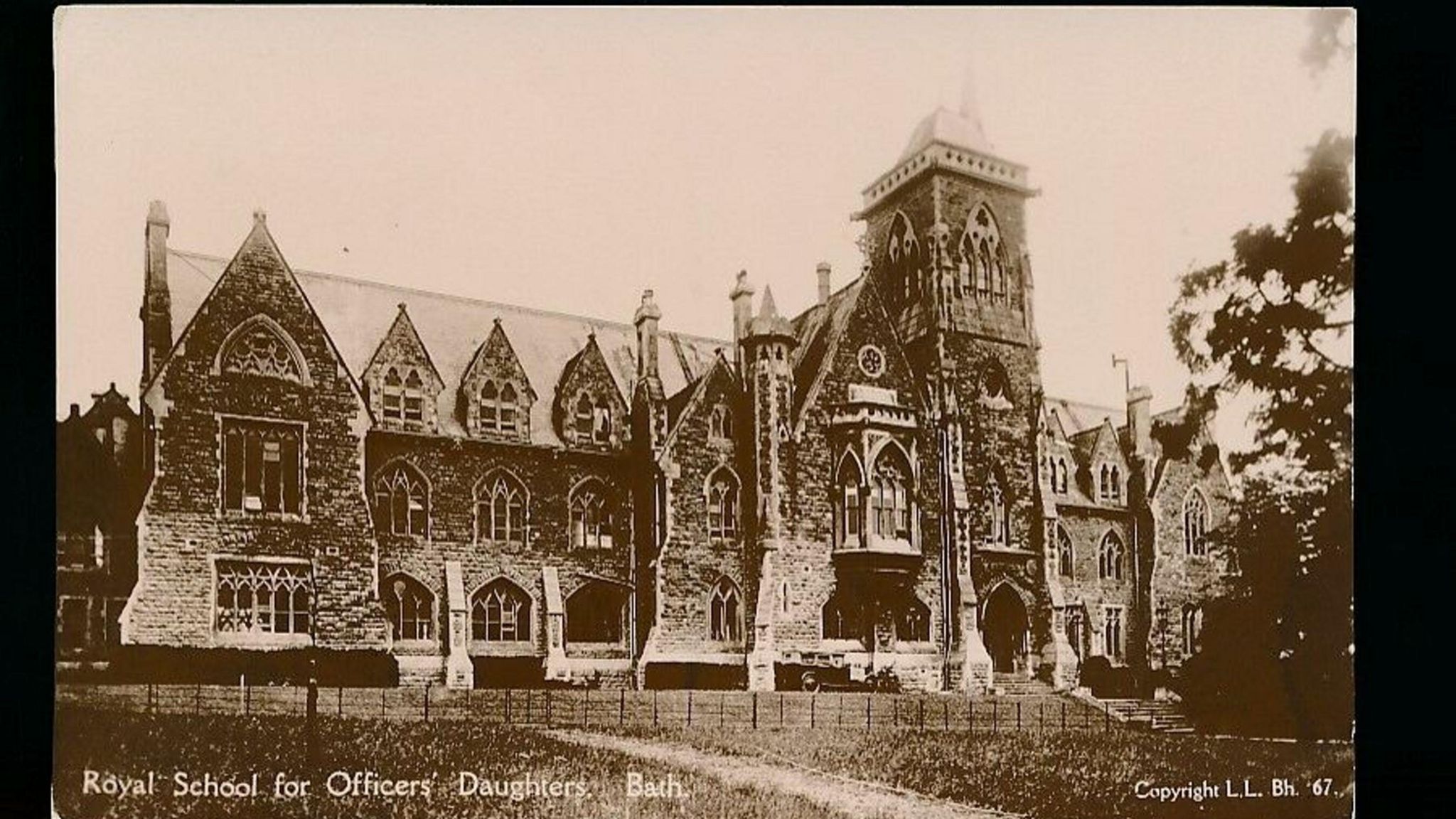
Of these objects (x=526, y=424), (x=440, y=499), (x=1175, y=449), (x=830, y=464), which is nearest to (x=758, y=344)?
(x=830, y=464)

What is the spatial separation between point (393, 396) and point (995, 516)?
3440 millimetres

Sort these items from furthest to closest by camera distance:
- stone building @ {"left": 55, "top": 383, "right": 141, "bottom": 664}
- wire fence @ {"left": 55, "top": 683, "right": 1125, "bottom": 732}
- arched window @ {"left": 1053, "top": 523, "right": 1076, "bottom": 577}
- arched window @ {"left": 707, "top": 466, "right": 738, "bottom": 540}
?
arched window @ {"left": 1053, "top": 523, "right": 1076, "bottom": 577}, arched window @ {"left": 707, "top": 466, "right": 738, "bottom": 540}, wire fence @ {"left": 55, "top": 683, "right": 1125, "bottom": 732}, stone building @ {"left": 55, "top": 383, "right": 141, "bottom": 664}

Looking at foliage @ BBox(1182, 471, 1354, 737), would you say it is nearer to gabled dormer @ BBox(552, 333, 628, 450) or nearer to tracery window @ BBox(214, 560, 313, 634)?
gabled dormer @ BBox(552, 333, 628, 450)

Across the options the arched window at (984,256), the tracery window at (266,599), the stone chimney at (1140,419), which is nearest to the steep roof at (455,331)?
the tracery window at (266,599)

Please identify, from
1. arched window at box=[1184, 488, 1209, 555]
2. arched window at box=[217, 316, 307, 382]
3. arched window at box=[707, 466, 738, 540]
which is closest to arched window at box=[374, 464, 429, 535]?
arched window at box=[217, 316, 307, 382]

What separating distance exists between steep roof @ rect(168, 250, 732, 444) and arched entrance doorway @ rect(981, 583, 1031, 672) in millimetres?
2115

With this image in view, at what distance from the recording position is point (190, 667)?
21.2 ft

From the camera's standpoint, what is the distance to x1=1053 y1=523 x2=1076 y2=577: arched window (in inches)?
302

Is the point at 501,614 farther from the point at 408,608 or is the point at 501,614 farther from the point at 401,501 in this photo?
the point at 401,501

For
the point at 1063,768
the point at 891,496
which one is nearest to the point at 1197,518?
the point at 1063,768

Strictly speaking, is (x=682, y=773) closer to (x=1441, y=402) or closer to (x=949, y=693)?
(x=949, y=693)

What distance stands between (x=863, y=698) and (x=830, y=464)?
50.3 inches

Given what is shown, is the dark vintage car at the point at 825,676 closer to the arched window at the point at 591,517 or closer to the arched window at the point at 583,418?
the arched window at the point at 591,517

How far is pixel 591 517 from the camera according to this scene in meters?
7.11
